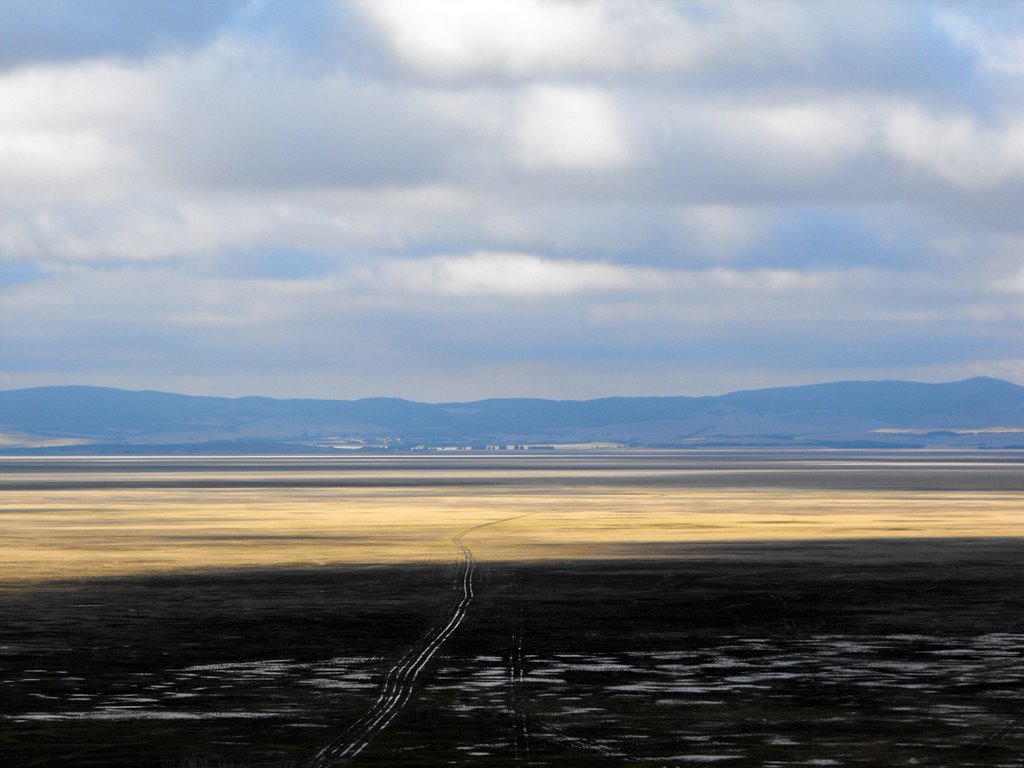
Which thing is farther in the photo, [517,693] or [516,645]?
[516,645]

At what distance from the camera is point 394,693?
26594 millimetres

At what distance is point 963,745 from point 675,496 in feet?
277

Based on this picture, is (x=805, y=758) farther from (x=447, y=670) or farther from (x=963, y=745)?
(x=447, y=670)

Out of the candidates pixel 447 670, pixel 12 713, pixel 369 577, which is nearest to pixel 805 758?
pixel 447 670

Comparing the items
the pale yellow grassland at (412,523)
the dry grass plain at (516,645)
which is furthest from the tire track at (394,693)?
the pale yellow grassland at (412,523)

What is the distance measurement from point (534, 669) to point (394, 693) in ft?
11.1

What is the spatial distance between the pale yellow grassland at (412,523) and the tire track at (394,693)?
14.2 m

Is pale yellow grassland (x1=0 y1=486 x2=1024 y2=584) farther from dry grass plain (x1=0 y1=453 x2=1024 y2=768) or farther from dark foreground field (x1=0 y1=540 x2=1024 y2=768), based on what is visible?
dark foreground field (x1=0 y1=540 x2=1024 y2=768)

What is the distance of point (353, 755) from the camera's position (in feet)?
70.3

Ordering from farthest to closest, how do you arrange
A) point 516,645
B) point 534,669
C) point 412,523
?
point 412,523
point 516,645
point 534,669

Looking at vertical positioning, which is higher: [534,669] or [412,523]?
[412,523]

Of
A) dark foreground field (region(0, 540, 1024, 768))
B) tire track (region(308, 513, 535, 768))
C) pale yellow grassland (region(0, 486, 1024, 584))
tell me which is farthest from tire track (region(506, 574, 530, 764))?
pale yellow grassland (region(0, 486, 1024, 584))

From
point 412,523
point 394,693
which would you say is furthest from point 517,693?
point 412,523

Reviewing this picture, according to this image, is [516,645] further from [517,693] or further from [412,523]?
[412,523]
